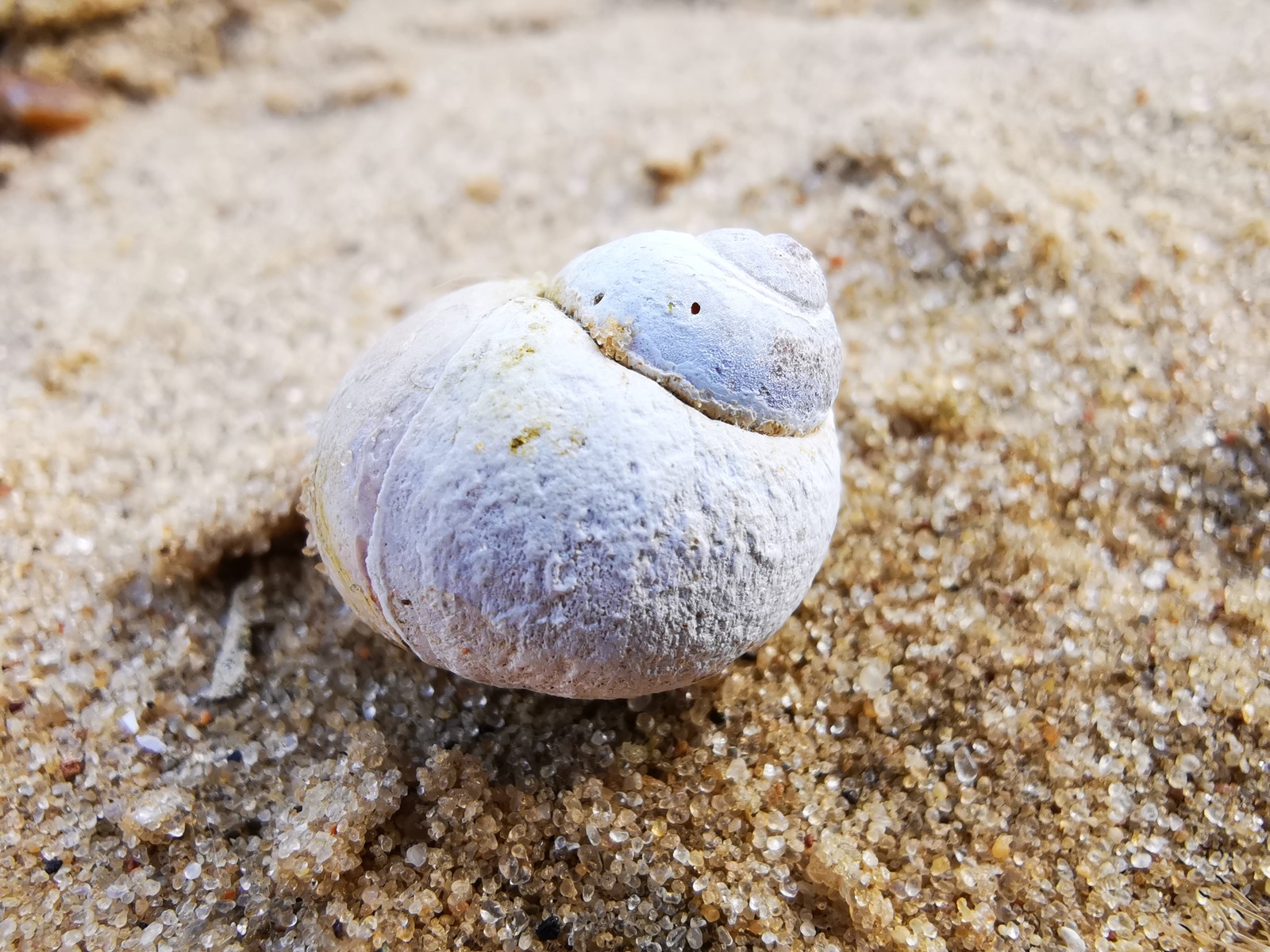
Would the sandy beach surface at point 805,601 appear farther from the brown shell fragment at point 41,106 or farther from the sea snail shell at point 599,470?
the brown shell fragment at point 41,106

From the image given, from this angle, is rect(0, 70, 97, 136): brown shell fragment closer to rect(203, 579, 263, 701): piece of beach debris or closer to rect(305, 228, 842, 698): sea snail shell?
rect(203, 579, 263, 701): piece of beach debris

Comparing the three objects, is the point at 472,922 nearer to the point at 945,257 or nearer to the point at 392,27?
the point at 945,257

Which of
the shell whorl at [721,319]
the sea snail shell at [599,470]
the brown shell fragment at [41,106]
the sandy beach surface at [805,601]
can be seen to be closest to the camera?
the sea snail shell at [599,470]

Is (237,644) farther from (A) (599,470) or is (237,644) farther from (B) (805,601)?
(B) (805,601)

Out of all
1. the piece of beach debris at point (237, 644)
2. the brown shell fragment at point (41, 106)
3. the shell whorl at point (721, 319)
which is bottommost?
the piece of beach debris at point (237, 644)

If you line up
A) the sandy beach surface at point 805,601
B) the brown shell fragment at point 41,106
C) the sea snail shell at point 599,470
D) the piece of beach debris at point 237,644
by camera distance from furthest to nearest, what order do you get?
the brown shell fragment at point 41,106, the piece of beach debris at point 237,644, the sandy beach surface at point 805,601, the sea snail shell at point 599,470

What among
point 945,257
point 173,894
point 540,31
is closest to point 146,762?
point 173,894

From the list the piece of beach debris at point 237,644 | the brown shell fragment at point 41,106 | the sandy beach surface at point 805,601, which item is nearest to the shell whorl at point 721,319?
the sandy beach surface at point 805,601
